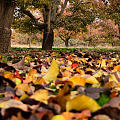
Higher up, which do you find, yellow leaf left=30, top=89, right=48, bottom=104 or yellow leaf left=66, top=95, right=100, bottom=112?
yellow leaf left=66, top=95, right=100, bottom=112

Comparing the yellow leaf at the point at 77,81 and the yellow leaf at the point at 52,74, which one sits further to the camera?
the yellow leaf at the point at 52,74

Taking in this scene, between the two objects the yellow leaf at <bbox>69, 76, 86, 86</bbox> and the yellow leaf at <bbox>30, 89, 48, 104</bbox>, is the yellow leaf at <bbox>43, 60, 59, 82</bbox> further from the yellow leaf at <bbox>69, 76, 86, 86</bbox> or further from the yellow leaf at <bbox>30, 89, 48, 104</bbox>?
the yellow leaf at <bbox>30, 89, 48, 104</bbox>

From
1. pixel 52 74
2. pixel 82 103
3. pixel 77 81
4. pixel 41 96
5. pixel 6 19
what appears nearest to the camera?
pixel 82 103

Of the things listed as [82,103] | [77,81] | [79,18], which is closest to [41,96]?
[82,103]

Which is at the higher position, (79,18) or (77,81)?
(79,18)

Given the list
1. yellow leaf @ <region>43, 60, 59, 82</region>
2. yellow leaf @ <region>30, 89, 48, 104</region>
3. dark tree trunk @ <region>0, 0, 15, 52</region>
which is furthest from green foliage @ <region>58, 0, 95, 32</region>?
yellow leaf @ <region>30, 89, 48, 104</region>

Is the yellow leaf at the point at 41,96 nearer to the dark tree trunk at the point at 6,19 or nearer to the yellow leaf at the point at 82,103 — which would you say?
the yellow leaf at the point at 82,103

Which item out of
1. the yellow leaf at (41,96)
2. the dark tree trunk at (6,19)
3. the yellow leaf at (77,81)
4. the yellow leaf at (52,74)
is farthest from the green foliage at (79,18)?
the yellow leaf at (41,96)

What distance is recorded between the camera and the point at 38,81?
1.26 metres

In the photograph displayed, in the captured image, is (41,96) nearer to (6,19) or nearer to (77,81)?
(77,81)

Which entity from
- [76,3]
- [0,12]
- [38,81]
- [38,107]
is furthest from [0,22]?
[76,3]

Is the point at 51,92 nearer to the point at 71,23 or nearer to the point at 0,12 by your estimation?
the point at 0,12

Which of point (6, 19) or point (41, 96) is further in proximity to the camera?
point (6, 19)

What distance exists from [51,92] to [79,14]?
1500 centimetres
